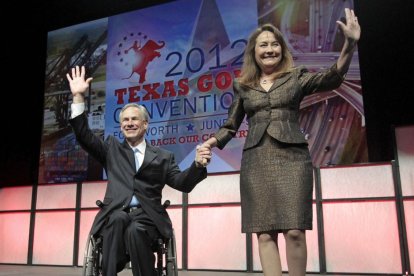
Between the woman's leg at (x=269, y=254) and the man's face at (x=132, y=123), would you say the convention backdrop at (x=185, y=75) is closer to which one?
the man's face at (x=132, y=123)

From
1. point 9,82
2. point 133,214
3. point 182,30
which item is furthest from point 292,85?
point 9,82

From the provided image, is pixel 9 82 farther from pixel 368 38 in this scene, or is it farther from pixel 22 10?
pixel 368 38

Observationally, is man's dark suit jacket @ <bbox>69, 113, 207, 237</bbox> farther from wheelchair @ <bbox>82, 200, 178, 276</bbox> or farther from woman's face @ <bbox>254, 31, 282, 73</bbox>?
woman's face @ <bbox>254, 31, 282, 73</bbox>

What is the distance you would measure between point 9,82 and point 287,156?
19.2 feet

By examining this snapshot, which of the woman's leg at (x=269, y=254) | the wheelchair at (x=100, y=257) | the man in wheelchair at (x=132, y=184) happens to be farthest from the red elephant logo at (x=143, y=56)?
the woman's leg at (x=269, y=254)

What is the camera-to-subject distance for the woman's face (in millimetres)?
1532

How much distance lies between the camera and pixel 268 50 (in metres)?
1.53

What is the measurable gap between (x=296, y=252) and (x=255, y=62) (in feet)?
2.26

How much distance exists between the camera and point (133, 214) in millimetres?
1755

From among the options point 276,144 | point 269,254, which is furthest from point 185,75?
point 269,254

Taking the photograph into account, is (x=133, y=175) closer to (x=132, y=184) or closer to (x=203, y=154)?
(x=132, y=184)

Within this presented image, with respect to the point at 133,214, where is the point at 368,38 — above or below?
above

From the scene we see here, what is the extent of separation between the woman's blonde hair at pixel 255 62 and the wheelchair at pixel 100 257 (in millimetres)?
720

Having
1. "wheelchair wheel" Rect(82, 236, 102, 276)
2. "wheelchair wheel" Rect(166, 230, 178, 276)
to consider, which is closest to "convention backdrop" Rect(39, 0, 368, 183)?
"wheelchair wheel" Rect(166, 230, 178, 276)
